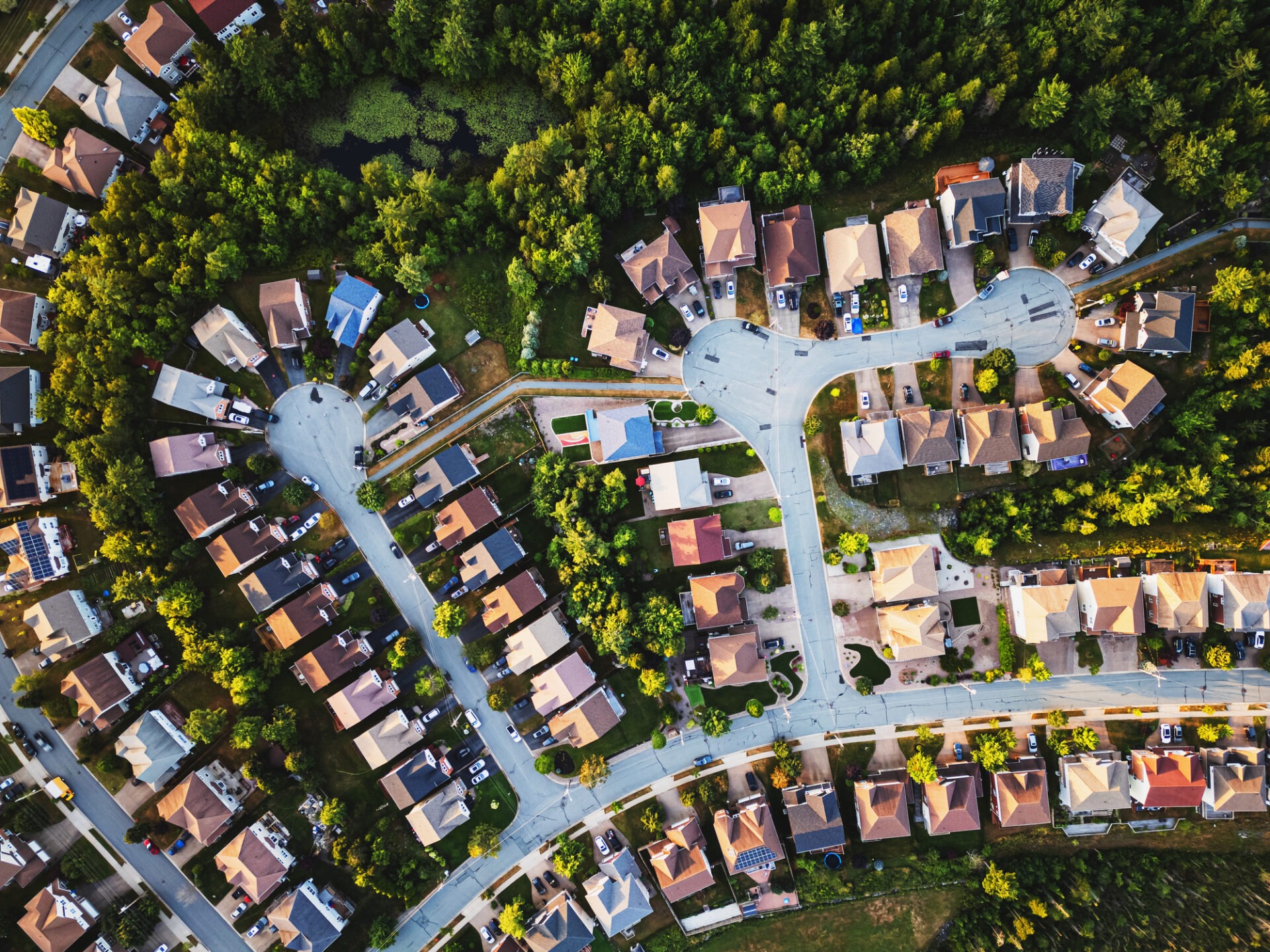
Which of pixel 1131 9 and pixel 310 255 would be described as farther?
pixel 310 255

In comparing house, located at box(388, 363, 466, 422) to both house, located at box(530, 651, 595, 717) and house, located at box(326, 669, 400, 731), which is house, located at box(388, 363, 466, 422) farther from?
house, located at box(530, 651, 595, 717)

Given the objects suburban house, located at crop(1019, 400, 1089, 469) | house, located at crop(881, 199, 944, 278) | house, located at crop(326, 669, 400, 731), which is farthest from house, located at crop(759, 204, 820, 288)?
house, located at crop(326, 669, 400, 731)

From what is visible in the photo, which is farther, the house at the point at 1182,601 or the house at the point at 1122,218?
the house at the point at 1122,218

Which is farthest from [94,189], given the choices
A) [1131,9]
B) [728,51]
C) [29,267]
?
[1131,9]

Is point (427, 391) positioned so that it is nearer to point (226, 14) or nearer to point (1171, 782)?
point (226, 14)

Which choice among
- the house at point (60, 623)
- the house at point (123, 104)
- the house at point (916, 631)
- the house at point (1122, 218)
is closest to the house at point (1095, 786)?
the house at point (916, 631)

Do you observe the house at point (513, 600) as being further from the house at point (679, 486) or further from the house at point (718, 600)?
the house at point (718, 600)

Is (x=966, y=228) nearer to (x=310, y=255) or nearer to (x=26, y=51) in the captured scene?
(x=310, y=255)
